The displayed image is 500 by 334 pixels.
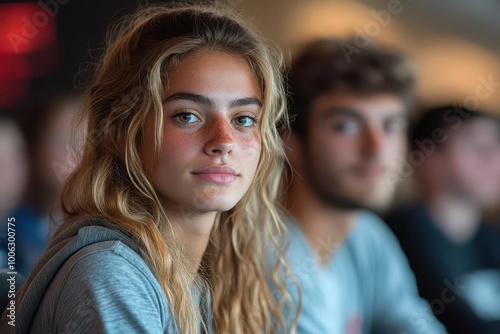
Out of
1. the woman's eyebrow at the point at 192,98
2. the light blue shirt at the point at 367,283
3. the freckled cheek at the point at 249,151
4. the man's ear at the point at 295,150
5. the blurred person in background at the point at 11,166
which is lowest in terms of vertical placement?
the light blue shirt at the point at 367,283

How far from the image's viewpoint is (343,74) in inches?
60.0

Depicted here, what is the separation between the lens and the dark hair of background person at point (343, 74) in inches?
59.2

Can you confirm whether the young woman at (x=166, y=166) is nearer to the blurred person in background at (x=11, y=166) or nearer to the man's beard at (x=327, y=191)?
the man's beard at (x=327, y=191)

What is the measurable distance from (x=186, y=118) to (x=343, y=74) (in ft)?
2.39

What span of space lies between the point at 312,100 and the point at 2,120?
71 cm

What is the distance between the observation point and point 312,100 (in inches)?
59.2

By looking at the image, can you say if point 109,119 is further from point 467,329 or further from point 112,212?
point 467,329

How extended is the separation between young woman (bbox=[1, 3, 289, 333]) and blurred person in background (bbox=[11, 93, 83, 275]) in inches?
21.8

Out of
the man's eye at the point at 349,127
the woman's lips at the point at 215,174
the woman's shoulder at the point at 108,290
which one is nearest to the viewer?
the woman's shoulder at the point at 108,290

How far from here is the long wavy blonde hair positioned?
86 cm

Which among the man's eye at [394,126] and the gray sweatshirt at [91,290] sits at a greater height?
the man's eye at [394,126]

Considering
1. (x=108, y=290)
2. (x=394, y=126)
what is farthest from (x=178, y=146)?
(x=394, y=126)

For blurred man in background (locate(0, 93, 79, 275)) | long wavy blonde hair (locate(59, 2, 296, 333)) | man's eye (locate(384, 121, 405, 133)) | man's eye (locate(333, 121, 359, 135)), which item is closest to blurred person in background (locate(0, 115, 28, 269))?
blurred man in background (locate(0, 93, 79, 275))

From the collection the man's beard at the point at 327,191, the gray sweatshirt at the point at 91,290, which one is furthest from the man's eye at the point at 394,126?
the gray sweatshirt at the point at 91,290
